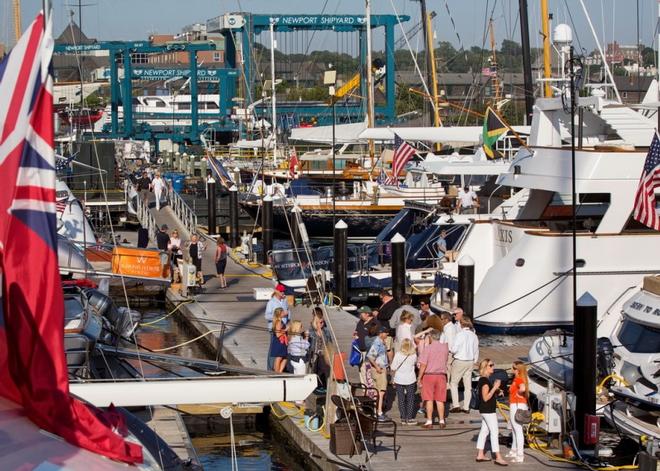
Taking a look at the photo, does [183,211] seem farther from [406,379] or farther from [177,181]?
[406,379]

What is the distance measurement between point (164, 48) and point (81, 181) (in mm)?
34312

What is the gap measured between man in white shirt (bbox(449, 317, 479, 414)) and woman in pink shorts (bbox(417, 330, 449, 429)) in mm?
762

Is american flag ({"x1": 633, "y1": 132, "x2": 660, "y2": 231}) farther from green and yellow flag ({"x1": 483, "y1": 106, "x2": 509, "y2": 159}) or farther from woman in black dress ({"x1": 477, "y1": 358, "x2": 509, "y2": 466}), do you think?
green and yellow flag ({"x1": 483, "y1": 106, "x2": 509, "y2": 159})

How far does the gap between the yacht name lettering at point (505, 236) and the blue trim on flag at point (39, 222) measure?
63.7 feet

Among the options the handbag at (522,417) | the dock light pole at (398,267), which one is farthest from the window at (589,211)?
the handbag at (522,417)

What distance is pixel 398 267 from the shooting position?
26.4m

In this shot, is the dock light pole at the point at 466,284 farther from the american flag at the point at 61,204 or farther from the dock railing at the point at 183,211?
the dock railing at the point at 183,211

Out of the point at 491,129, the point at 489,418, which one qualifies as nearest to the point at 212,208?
the point at 491,129

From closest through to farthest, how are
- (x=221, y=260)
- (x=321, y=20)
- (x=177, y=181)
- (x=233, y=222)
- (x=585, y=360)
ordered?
(x=585, y=360) < (x=221, y=260) < (x=233, y=222) < (x=177, y=181) < (x=321, y=20)

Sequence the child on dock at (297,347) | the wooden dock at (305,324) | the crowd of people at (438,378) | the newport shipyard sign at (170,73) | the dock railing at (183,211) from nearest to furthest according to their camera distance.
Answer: the crowd of people at (438,378), the wooden dock at (305,324), the child on dock at (297,347), the dock railing at (183,211), the newport shipyard sign at (170,73)

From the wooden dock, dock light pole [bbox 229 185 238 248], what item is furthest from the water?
dock light pole [bbox 229 185 238 248]

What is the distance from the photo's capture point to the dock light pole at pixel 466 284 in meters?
23.5

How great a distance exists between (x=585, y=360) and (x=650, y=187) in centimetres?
481

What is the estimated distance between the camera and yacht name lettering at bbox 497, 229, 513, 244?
82.1 feet
